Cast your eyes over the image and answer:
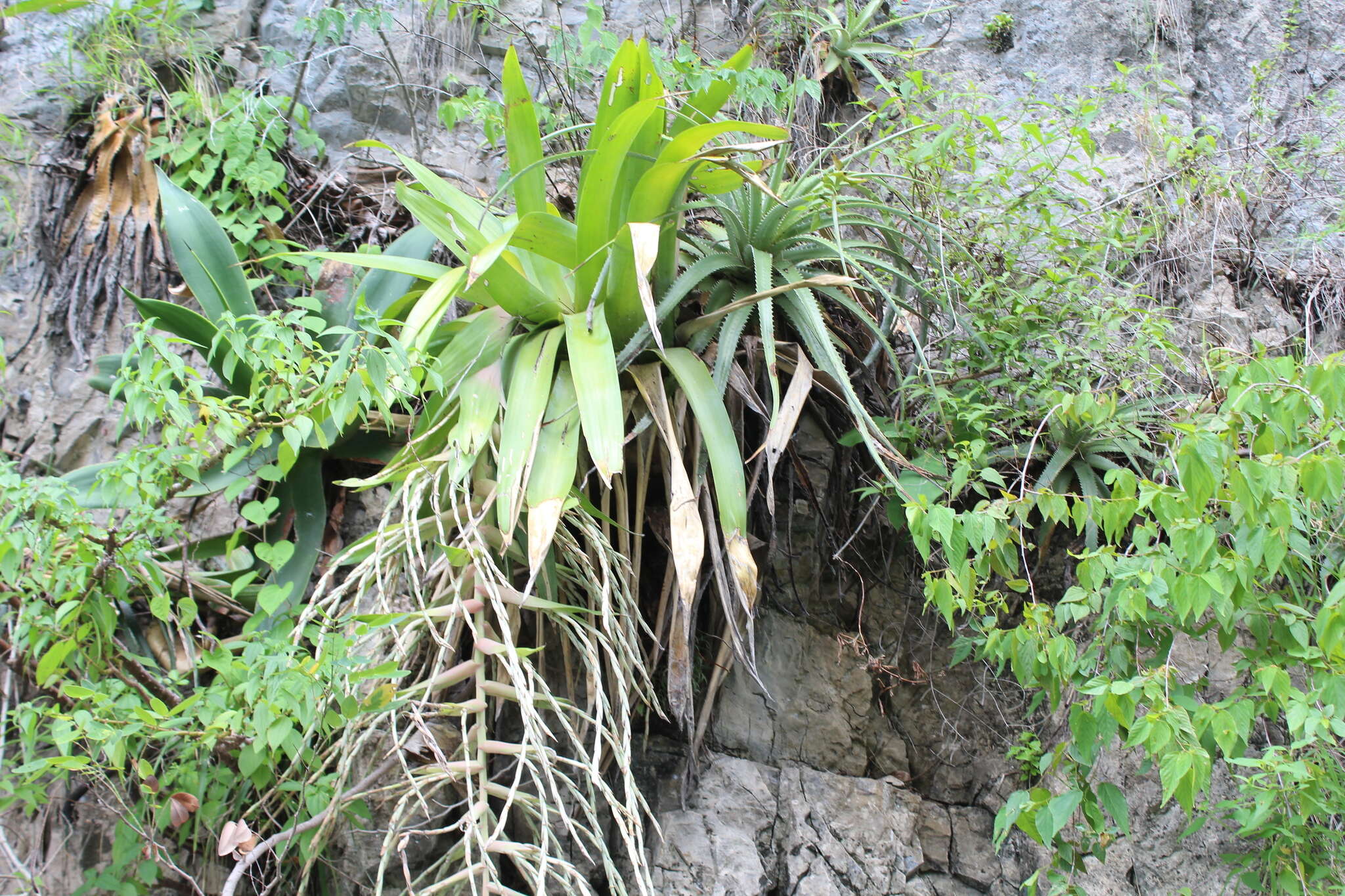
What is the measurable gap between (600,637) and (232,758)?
2.69 ft

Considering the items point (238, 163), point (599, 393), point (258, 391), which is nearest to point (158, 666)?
point (258, 391)

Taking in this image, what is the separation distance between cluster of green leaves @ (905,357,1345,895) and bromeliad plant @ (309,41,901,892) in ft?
1.51

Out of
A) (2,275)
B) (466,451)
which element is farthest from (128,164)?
(466,451)

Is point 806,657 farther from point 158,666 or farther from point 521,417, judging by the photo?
point 158,666

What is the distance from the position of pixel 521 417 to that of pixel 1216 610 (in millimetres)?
1366

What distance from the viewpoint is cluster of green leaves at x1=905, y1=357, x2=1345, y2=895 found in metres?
1.56

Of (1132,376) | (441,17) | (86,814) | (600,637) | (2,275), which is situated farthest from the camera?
(441,17)

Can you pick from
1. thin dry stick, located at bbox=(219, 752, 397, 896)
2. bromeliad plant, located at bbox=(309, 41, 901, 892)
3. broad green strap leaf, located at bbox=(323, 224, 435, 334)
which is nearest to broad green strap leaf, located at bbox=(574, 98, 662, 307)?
bromeliad plant, located at bbox=(309, 41, 901, 892)

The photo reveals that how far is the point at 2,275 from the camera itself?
99.8 inches

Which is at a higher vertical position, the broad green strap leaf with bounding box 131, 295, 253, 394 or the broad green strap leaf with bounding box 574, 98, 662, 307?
the broad green strap leaf with bounding box 574, 98, 662, 307

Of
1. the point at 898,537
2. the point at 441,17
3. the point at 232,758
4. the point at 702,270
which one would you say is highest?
the point at 441,17

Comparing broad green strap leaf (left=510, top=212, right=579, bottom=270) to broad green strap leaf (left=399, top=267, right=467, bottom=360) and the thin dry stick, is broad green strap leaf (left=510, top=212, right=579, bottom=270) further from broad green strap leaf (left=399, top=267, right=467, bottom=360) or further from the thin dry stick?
the thin dry stick

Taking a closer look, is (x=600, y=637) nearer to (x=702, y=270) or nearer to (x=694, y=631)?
(x=694, y=631)

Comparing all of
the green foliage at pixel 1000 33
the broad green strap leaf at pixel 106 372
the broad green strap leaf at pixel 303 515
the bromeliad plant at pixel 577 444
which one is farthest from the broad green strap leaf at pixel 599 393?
the green foliage at pixel 1000 33
